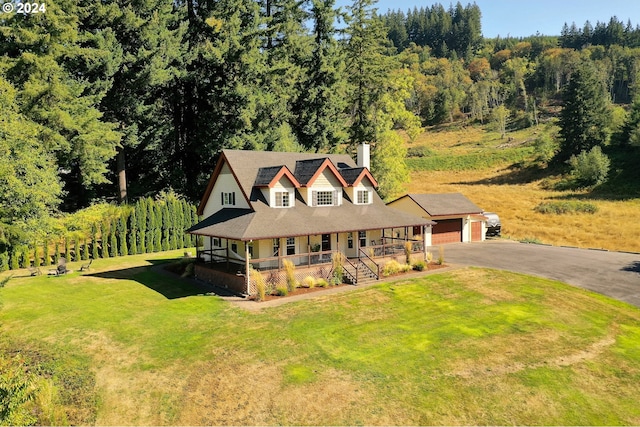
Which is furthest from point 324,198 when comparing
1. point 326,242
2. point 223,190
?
point 223,190

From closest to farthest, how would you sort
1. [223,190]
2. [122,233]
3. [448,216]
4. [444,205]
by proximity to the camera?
1. [223,190]
2. [122,233]
3. [448,216]
4. [444,205]

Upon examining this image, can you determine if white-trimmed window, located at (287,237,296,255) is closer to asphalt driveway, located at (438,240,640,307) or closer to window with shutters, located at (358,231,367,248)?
window with shutters, located at (358,231,367,248)

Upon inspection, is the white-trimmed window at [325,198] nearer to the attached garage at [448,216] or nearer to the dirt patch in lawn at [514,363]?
the attached garage at [448,216]

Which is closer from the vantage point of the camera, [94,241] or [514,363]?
[514,363]

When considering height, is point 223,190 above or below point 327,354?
above

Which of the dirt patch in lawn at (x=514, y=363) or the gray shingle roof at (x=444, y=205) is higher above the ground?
the gray shingle roof at (x=444, y=205)

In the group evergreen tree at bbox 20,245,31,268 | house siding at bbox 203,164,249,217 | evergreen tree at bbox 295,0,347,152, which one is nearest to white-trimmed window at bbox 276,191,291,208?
house siding at bbox 203,164,249,217

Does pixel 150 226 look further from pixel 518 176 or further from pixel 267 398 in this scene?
pixel 518 176

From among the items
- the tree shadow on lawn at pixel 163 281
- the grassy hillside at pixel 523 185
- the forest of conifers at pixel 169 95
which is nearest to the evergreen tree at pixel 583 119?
the grassy hillside at pixel 523 185
